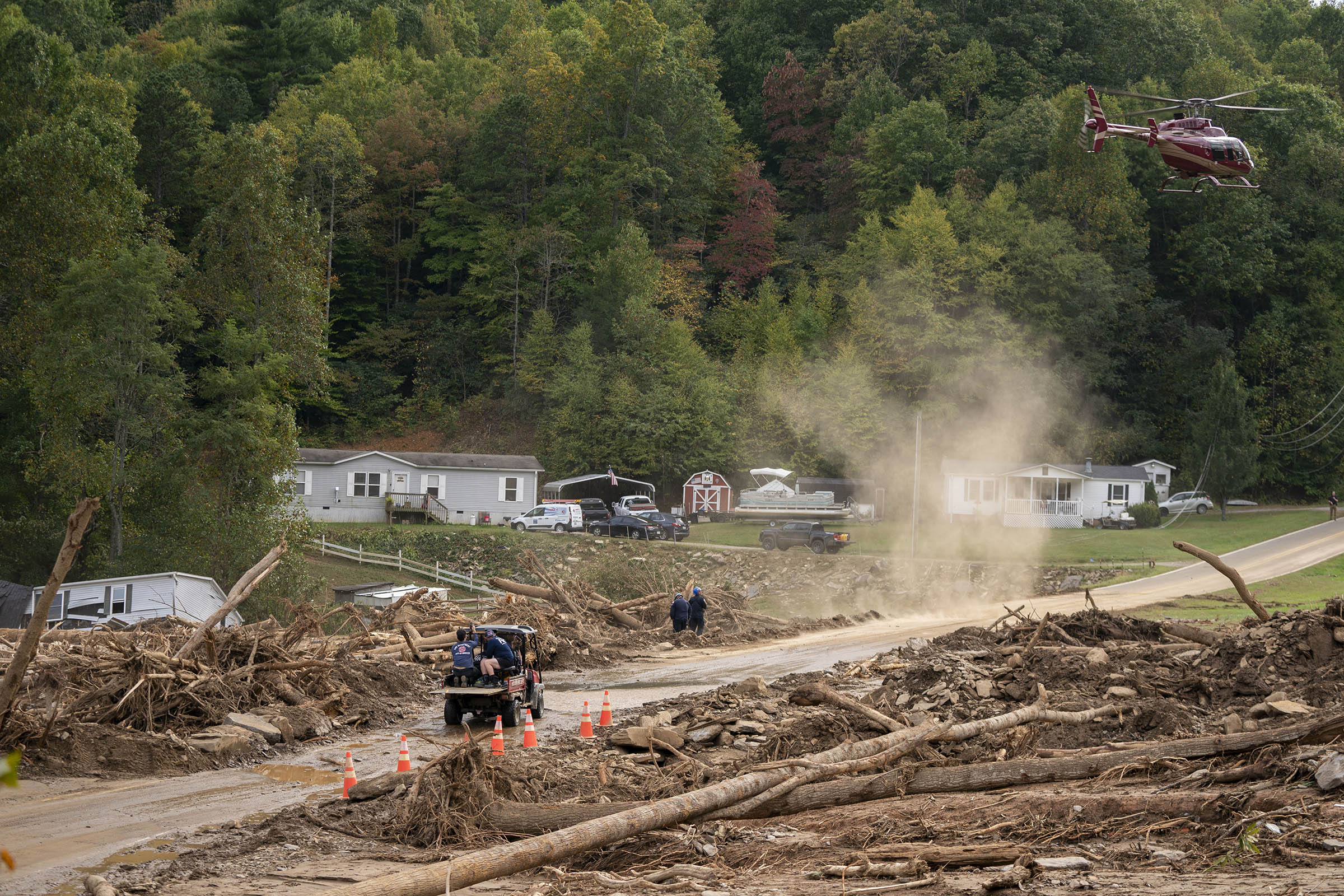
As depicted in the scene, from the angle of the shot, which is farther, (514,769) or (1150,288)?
(1150,288)

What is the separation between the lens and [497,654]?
1661cm

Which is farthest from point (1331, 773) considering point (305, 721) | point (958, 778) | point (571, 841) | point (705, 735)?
point (305, 721)

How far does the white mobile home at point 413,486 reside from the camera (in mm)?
58906

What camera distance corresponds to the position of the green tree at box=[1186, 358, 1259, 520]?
6028cm

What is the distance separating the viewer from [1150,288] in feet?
243

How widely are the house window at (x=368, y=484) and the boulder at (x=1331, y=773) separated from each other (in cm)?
5482

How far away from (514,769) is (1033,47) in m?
90.1

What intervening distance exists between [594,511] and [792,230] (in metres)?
37.4

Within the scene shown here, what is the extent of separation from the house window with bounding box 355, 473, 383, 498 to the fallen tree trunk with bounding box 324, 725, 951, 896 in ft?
167

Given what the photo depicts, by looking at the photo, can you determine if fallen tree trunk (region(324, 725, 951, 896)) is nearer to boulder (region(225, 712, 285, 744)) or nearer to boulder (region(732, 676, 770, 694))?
boulder (region(732, 676, 770, 694))

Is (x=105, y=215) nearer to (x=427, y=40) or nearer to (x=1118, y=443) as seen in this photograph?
(x=1118, y=443)

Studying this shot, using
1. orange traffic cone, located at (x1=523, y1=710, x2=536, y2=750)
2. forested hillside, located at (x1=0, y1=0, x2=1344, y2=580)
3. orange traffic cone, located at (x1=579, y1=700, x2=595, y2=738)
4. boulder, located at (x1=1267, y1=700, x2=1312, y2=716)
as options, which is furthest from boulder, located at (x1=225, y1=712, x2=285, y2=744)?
forested hillside, located at (x1=0, y1=0, x2=1344, y2=580)

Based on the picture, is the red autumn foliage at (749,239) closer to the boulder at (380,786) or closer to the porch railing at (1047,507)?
the porch railing at (1047,507)

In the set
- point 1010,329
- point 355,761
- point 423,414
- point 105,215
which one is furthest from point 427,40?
point 355,761
